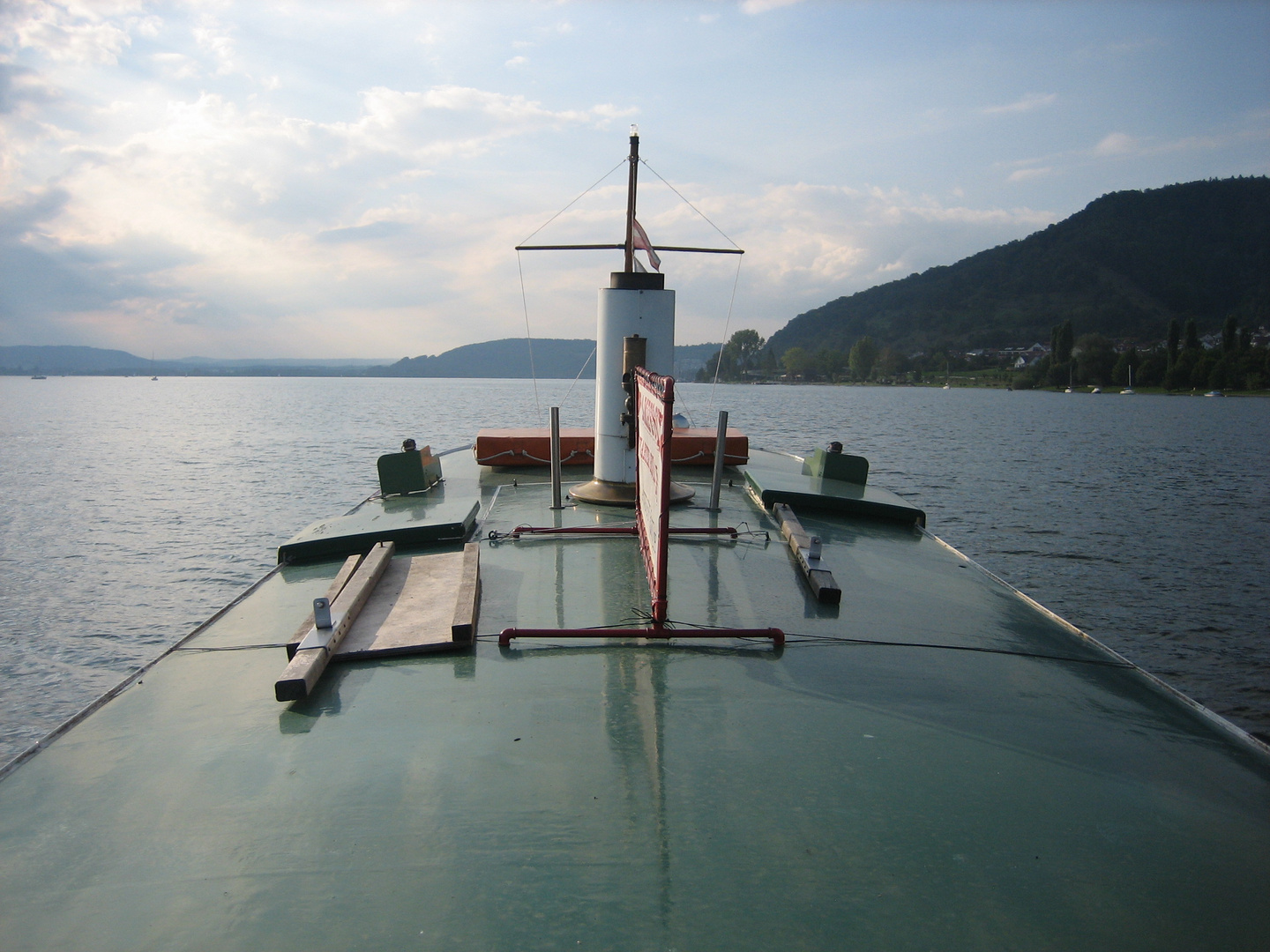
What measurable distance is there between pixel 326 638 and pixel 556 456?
4.44 meters

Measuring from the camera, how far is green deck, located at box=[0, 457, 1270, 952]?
282 centimetres

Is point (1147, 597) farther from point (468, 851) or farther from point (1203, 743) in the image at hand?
point (468, 851)

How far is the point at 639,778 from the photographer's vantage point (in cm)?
374

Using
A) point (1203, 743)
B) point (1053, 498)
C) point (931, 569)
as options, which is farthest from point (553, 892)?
point (1053, 498)

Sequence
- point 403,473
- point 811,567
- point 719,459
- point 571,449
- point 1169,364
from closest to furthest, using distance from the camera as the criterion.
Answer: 1. point 811,567
2. point 719,459
3. point 403,473
4. point 571,449
5. point 1169,364

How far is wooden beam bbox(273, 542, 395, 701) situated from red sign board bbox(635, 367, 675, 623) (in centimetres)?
221

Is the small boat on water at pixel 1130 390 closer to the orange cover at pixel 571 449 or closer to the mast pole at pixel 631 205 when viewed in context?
the orange cover at pixel 571 449

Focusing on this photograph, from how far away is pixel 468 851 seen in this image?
3.18 meters

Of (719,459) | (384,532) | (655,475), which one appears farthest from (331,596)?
(719,459)

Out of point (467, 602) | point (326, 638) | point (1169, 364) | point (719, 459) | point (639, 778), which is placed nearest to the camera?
point (639, 778)

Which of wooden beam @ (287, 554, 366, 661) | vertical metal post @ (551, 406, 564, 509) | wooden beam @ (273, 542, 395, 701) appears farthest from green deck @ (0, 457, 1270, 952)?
vertical metal post @ (551, 406, 564, 509)

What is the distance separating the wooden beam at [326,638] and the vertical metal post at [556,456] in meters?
2.85

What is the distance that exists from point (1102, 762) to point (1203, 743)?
2.94 ft

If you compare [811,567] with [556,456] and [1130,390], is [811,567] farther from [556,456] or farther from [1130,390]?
[1130,390]
